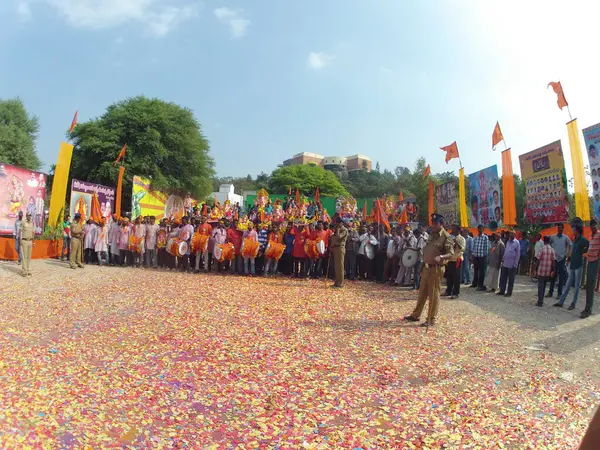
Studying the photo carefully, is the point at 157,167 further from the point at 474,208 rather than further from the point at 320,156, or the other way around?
the point at 320,156

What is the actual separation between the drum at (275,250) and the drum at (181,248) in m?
2.86

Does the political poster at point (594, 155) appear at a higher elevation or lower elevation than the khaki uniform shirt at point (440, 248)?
higher

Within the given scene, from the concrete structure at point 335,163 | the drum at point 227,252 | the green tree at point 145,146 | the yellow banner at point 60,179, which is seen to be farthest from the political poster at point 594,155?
the concrete structure at point 335,163

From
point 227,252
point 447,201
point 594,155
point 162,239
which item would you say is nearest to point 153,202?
point 162,239

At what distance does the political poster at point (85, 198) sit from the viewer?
60.2ft

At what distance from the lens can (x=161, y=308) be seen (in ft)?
27.6

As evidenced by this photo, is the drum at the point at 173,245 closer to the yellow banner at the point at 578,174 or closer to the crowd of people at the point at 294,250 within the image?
the crowd of people at the point at 294,250

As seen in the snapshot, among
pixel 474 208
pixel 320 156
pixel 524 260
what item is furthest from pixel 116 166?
pixel 320 156

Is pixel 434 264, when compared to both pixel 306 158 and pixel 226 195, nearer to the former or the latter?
pixel 226 195

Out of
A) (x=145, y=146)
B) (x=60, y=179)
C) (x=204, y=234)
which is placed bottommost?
(x=204, y=234)

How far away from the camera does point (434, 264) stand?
25.7 ft

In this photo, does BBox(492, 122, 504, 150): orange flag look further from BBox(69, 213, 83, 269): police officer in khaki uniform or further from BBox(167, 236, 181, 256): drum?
BBox(69, 213, 83, 269): police officer in khaki uniform

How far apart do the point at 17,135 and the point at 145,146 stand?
46.4 ft

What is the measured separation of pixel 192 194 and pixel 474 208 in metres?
21.3
